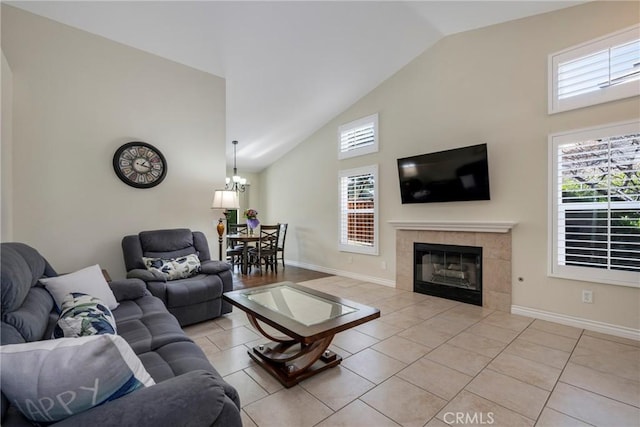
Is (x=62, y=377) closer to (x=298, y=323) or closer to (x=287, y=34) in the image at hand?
(x=298, y=323)

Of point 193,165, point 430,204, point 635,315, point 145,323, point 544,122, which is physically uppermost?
point 544,122

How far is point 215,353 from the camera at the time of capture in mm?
2562

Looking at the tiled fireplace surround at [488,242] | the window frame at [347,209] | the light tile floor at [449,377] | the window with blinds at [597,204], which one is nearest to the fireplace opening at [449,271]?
the tiled fireplace surround at [488,242]

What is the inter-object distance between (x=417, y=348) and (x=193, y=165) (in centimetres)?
363

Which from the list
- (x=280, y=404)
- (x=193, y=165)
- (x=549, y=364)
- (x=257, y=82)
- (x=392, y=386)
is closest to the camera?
(x=280, y=404)

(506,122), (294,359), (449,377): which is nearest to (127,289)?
(294,359)

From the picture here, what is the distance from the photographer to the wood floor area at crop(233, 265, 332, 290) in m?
5.10

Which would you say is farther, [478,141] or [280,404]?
[478,141]

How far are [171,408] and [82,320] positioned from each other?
3.66 ft

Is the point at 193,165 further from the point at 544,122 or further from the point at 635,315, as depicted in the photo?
the point at 635,315

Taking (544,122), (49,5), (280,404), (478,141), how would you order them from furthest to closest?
(478,141) → (544,122) → (49,5) → (280,404)

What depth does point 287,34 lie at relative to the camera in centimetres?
360

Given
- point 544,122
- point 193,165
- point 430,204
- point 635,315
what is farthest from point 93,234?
point 635,315

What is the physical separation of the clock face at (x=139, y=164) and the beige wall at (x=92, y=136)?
0.09 metres
